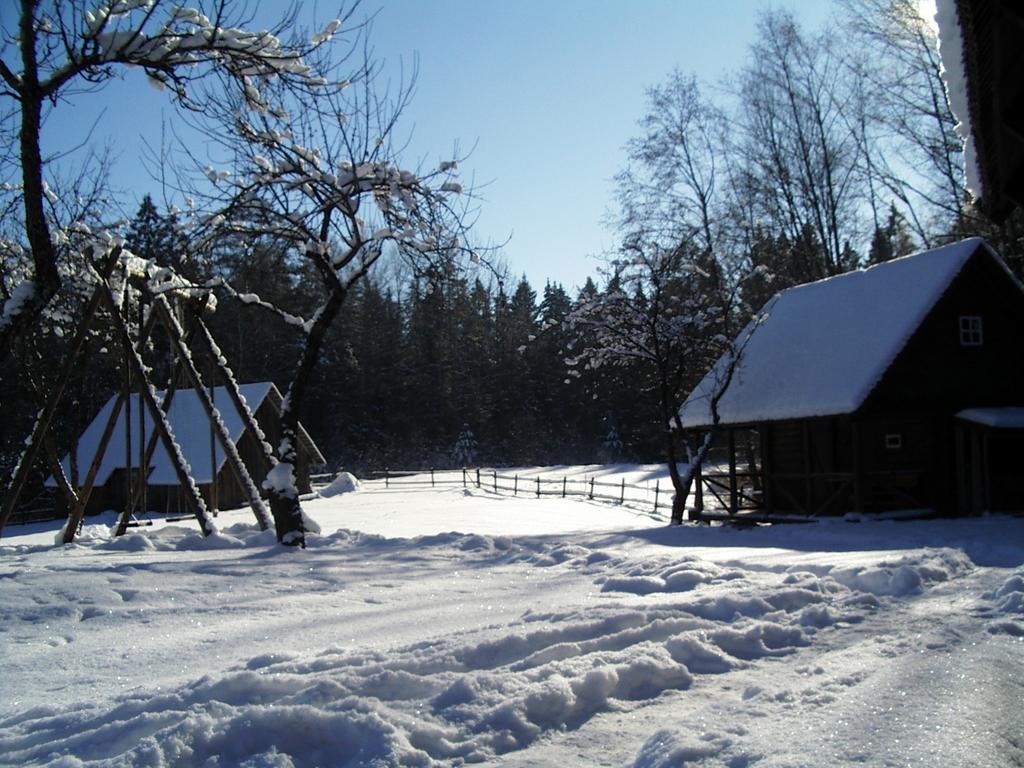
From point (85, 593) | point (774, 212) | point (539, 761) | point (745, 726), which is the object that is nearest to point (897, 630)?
point (745, 726)

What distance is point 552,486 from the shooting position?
134ft

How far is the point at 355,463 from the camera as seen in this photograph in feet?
194

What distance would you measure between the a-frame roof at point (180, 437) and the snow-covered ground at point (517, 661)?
917 inches

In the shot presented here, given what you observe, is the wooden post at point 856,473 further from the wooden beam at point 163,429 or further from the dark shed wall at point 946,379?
the wooden beam at point 163,429

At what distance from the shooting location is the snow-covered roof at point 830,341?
18.7 metres

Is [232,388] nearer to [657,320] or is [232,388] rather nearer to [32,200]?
[32,200]

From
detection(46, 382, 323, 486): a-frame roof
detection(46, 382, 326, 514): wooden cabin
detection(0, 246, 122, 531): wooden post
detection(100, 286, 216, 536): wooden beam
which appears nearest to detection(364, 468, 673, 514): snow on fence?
detection(46, 382, 326, 514): wooden cabin

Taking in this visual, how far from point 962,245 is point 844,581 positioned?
1479 cm

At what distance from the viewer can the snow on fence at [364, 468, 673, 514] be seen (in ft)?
107

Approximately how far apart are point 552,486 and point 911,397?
23.8m

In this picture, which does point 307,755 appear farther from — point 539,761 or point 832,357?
point 832,357

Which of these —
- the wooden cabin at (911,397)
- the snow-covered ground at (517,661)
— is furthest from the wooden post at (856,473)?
the snow-covered ground at (517,661)

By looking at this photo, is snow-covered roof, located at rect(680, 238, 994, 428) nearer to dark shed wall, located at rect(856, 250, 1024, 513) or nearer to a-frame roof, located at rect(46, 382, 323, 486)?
dark shed wall, located at rect(856, 250, 1024, 513)

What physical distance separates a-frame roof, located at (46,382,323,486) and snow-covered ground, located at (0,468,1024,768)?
23.3 metres
